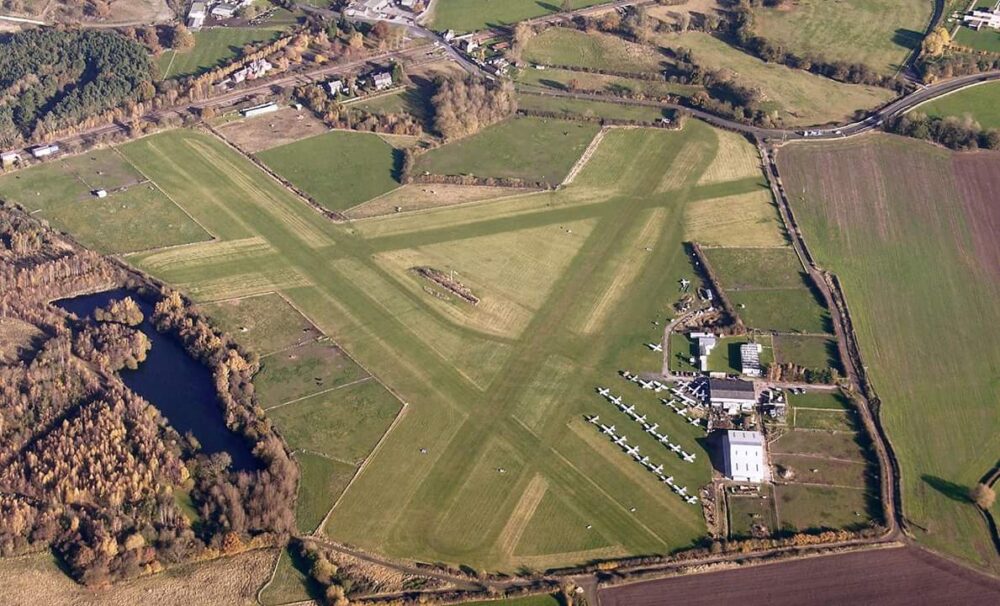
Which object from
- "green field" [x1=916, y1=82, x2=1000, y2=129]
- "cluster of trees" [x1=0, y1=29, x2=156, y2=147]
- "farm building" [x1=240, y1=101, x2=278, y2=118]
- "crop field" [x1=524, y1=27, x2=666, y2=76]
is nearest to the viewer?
"cluster of trees" [x1=0, y1=29, x2=156, y2=147]

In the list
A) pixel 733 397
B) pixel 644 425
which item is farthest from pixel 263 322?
pixel 733 397

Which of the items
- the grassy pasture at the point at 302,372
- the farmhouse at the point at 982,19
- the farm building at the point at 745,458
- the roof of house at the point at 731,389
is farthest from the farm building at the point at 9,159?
the farmhouse at the point at 982,19

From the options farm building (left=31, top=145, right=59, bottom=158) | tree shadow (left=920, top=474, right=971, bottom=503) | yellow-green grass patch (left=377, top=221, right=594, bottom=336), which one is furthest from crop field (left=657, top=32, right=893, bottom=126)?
farm building (left=31, top=145, right=59, bottom=158)

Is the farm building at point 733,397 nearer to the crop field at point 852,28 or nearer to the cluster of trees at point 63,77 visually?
the crop field at point 852,28

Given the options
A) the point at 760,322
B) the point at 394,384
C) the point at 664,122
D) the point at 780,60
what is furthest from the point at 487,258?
the point at 780,60

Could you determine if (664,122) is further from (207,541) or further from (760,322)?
(207,541)

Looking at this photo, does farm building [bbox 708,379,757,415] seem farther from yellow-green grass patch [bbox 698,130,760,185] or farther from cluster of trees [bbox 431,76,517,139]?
cluster of trees [bbox 431,76,517,139]

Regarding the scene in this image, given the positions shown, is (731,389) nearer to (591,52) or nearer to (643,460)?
(643,460)
